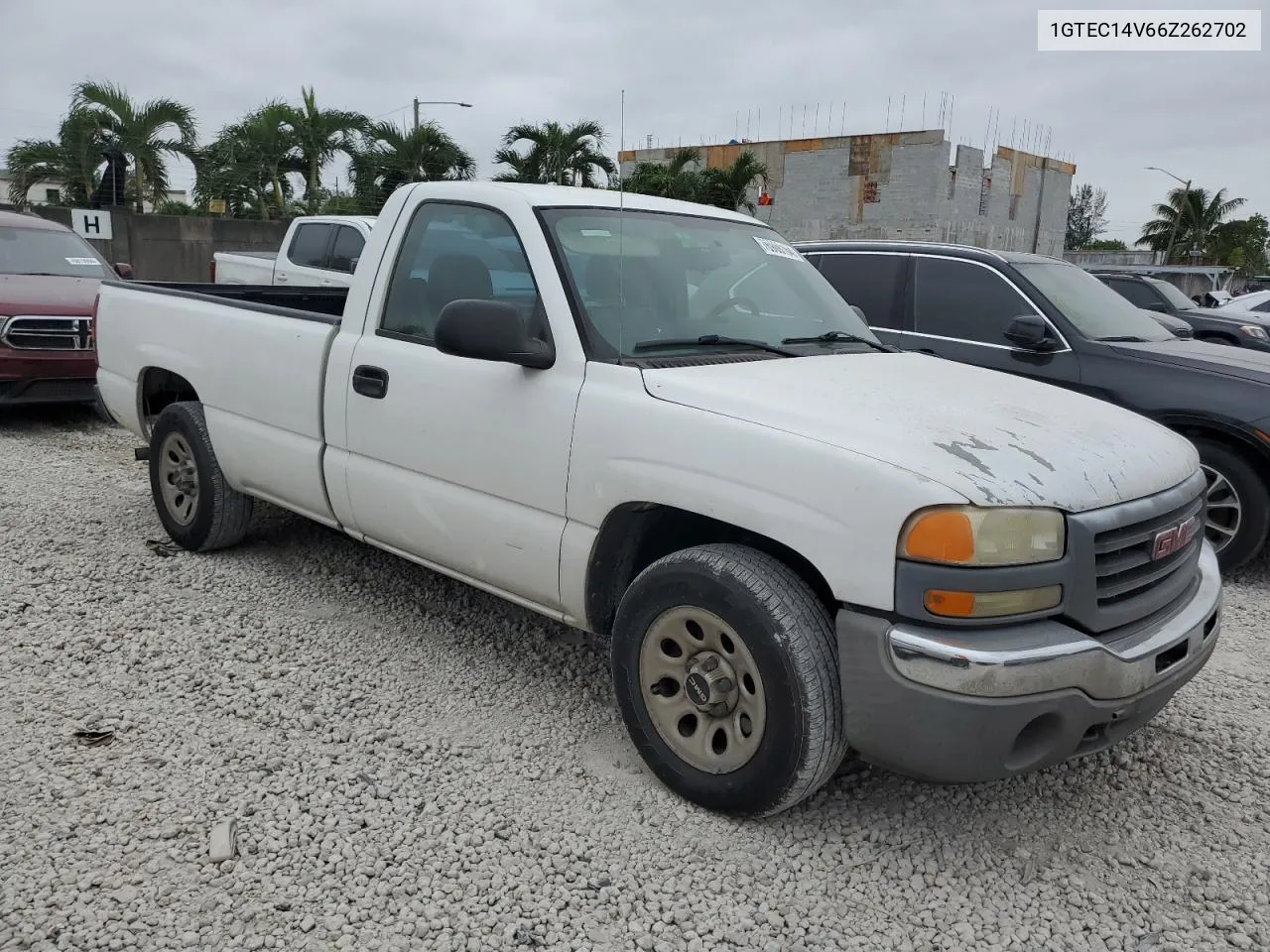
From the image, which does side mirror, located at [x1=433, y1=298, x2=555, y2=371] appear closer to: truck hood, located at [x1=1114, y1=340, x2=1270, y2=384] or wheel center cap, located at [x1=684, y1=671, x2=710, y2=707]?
wheel center cap, located at [x1=684, y1=671, x2=710, y2=707]

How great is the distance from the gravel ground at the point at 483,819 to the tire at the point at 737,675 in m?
0.18

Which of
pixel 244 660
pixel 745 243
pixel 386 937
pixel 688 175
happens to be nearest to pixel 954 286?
pixel 745 243

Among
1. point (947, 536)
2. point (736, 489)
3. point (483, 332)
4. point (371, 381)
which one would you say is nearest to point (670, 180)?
point (371, 381)

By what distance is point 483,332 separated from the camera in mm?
3178

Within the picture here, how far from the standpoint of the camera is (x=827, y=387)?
3105 mm

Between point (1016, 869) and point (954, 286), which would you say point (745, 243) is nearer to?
point (1016, 869)

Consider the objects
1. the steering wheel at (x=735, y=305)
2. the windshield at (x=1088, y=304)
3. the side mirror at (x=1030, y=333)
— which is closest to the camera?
the steering wheel at (x=735, y=305)

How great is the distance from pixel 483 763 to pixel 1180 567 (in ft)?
7.40

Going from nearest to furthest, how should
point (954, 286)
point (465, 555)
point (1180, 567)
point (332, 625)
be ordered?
point (1180, 567), point (465, 555), point (332, 625), point (954, 286)

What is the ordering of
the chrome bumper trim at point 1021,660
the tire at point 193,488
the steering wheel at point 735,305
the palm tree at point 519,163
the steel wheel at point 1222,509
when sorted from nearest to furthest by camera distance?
the chrome bumper trim at point 1021,660 → the steering wheel at point 735,305 → the tire at point 193,488 → the steel wheel at point 1222,509 → the palm tree at point 519,163

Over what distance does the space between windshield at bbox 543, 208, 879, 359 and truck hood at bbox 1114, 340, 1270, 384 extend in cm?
269

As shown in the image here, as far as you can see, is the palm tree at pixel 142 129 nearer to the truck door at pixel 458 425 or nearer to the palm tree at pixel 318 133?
the palm tree at pixel 318 133

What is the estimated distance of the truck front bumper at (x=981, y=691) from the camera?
8.23 feet

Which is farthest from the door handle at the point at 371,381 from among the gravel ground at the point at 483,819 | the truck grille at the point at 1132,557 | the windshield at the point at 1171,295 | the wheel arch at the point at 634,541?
the windshield at the point at 1171,295
